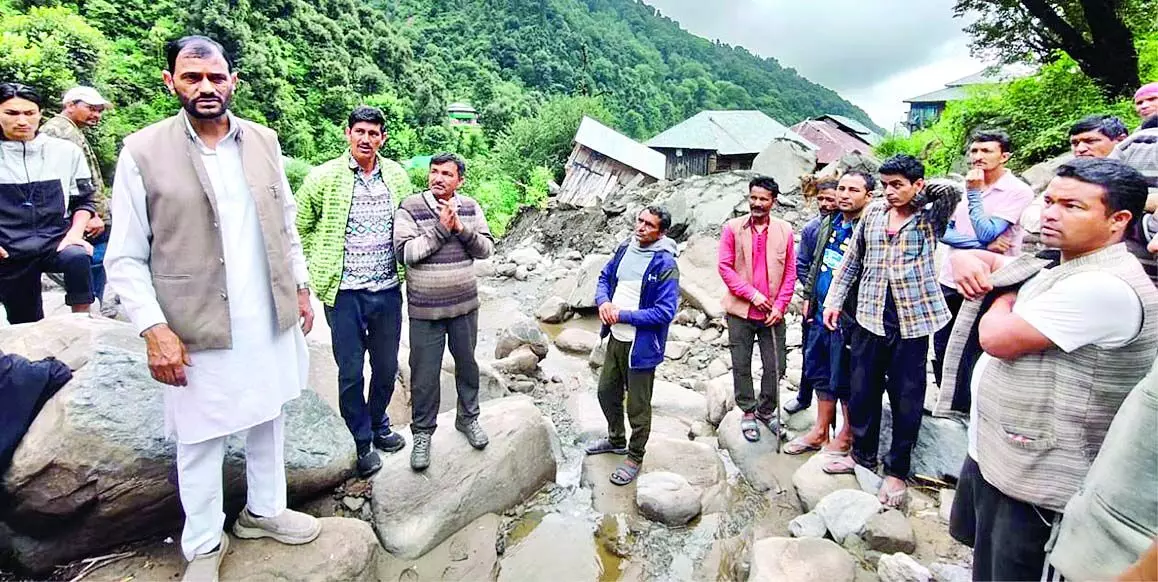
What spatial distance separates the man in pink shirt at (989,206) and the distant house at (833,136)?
26.7 m

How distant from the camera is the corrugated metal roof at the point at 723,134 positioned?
27.6 metres

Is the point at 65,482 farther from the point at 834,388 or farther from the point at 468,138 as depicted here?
the point at 468,138

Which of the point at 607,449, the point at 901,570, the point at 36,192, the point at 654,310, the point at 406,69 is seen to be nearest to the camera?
the point at 901,570

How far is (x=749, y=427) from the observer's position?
4.69m

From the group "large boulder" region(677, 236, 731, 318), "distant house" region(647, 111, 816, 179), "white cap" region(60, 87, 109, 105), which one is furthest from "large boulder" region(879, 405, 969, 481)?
"distant house" region(647, 111, 816, 179)

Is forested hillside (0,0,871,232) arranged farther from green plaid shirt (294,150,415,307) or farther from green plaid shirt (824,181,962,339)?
green plaid shirt (824,181,962,339)

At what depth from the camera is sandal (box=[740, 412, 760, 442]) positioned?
465 cm

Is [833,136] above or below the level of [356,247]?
above

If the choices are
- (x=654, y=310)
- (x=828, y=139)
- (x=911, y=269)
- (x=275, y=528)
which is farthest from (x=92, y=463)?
(x=828, y=139)

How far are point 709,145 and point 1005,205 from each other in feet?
81.3

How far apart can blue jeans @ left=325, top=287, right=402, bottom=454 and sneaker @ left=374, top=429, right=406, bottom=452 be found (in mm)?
76

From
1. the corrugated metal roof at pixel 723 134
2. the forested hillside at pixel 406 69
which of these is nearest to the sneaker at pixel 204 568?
the forested hillside at pixel 406 69

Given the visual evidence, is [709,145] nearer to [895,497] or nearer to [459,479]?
[895,497]

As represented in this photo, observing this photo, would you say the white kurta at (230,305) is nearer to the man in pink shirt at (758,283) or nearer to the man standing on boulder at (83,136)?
the man standing on boulder at (83,136)
